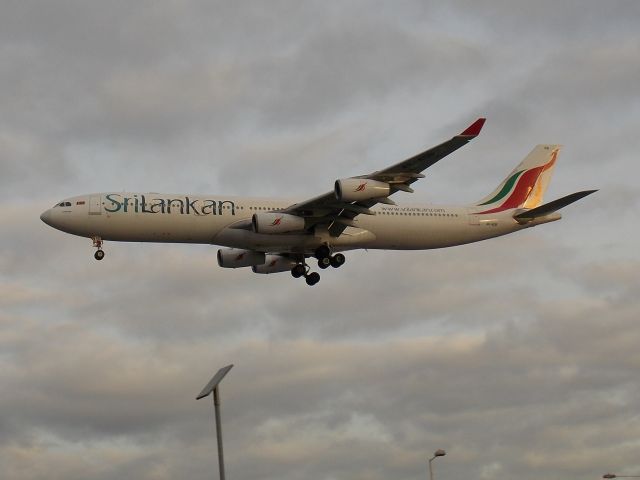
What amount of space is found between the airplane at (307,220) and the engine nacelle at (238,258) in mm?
61

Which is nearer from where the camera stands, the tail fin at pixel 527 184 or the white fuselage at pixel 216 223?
the white fuselage at pixel 216 223

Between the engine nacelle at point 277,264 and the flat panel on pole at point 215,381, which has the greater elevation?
the engine nacelle at point 277,264

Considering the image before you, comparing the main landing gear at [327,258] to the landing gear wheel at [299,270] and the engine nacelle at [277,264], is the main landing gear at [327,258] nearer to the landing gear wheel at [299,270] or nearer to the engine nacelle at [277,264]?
the landing gear wheel at [299,270]

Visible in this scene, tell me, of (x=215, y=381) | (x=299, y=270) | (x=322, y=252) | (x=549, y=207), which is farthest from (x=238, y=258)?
(x=215, y=381)

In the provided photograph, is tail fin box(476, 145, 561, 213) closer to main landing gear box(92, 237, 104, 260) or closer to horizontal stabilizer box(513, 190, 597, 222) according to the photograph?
horizontal stabilizer box(513, 190, 597, 222)

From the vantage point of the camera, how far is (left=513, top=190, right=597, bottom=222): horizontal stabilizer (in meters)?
61.2

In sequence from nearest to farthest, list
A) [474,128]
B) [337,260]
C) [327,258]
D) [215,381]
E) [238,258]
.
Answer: [215,381], [474,128], [327,258], [337,260], [238,258]

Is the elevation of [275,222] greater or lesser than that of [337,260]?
greater

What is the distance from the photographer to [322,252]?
64.5m

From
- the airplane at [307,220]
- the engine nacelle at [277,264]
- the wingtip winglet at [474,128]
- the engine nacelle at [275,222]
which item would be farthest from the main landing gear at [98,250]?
the wingtip winglet at [474,128]

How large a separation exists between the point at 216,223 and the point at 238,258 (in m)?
7.77

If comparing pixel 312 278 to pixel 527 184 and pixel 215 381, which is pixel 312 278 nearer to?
pixel 527 184

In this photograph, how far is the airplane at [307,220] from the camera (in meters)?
59.0

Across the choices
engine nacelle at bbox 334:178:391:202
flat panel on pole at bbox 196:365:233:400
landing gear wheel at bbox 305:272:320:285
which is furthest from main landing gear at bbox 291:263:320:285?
flat panel on pole at bbox 196:365:233:400
